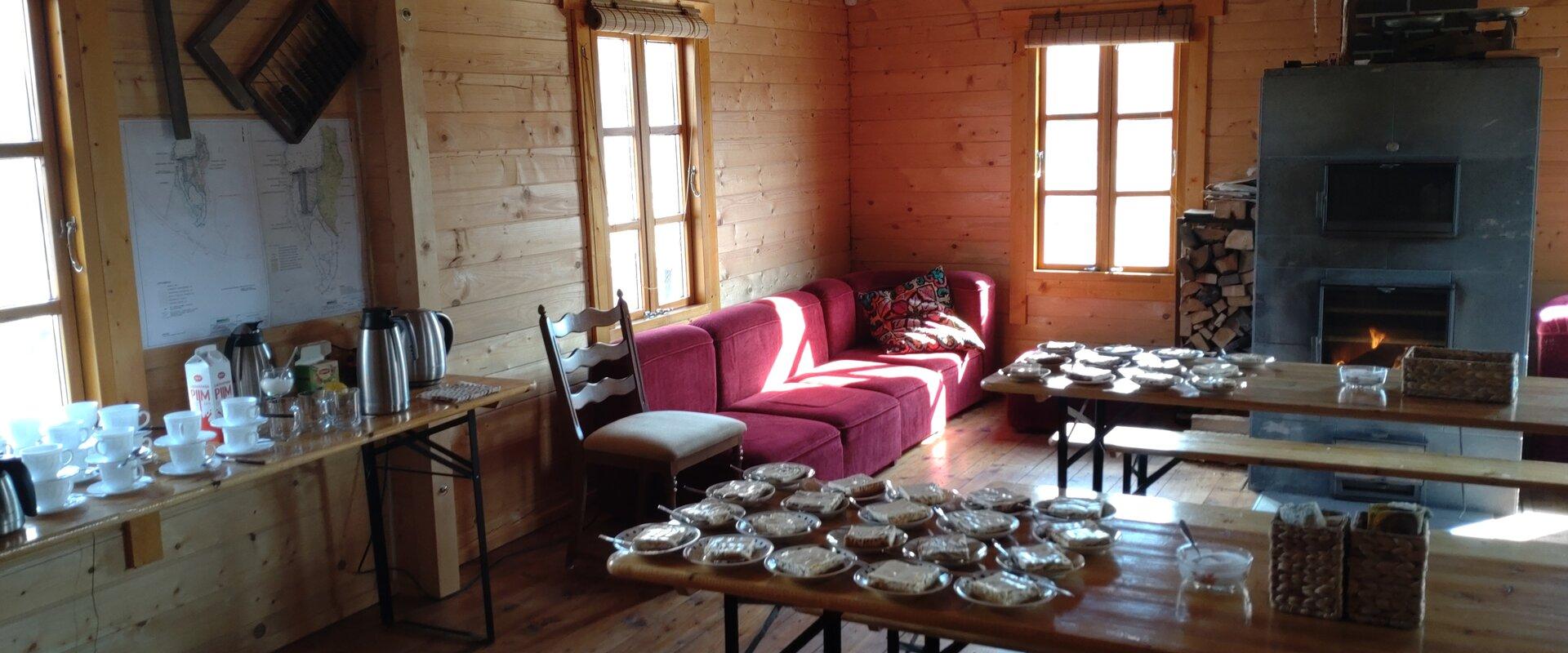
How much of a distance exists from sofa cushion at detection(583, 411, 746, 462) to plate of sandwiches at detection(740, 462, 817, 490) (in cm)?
121

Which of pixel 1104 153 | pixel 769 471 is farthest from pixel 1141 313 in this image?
pixel 769 471

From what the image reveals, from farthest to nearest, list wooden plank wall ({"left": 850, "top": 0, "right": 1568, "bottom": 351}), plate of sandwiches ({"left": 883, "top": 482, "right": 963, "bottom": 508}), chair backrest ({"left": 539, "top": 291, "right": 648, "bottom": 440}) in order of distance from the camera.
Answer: wooden plank wall ({"left": 850, "top": 0, "right": 1568, "bottom": 351}), chair backrest ({"left": 539, "top": 291, "right": 648, "bottom": 440}), plate of sandwiches ({"left": 883, "top": 482, "right": 963, "bottom": 508})

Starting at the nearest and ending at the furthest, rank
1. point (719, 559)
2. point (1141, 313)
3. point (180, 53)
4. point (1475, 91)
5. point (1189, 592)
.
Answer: point (1189, 592), point (719, 559), point (180, 53), point (1475, 91), point (1141, 313)

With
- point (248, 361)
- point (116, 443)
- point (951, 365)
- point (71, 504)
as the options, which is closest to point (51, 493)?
point (71, 504)

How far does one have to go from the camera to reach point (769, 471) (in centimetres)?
269

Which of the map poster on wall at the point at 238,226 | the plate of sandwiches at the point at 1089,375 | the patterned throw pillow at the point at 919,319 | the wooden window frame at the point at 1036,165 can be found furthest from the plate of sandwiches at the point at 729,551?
the wooden window frame at the point at 1036,165

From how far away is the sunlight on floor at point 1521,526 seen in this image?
420 cm

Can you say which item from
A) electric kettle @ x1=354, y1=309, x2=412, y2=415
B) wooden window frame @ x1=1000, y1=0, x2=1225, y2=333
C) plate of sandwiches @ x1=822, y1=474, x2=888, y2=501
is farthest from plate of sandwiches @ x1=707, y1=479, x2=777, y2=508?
wooden window frame @ x1=1000, y1=0, x2=1225, y2=333

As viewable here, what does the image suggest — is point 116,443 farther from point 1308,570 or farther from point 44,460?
point 1308,570

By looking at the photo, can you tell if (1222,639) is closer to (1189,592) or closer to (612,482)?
(1189,592)

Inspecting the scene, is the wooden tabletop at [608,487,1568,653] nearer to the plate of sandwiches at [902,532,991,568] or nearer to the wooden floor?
the plate of sandwiches at [902,532,991,568]

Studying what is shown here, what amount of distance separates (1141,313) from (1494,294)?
5.90 ft

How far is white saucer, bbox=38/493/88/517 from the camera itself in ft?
7.92

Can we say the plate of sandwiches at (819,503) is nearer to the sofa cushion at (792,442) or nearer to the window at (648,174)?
the sofa cushion at (792,442)
